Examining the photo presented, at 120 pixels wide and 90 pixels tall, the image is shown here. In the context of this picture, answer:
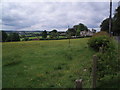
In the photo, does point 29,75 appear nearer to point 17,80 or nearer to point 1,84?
point 17,80

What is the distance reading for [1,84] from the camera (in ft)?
9.63

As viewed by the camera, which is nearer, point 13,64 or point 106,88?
point 106,88

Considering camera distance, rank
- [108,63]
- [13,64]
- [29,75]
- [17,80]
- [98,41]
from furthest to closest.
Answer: [98,41], [13,64], [29,75], [17,80], [108,63]

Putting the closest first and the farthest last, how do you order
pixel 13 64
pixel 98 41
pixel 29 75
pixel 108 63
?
pixel 108 63
pixel 29 75
pixel 13 64
pixel 98 41

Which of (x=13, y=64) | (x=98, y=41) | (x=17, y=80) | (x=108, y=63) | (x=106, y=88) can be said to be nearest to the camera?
(x=106, y=88)

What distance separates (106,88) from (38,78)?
6.40 feet

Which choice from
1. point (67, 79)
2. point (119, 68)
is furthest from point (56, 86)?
point (119, 68)

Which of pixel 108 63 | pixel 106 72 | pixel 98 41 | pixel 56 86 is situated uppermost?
pixel 98 41

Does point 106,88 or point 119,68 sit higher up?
point 119,68

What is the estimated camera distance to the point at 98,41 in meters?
7.53

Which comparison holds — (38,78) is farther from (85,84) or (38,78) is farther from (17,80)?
(85,84)

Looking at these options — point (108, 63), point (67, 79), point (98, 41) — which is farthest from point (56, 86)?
point (98, 41)

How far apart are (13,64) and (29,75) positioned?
5.54 ft

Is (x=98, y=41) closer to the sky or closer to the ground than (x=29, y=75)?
closer to the sky
